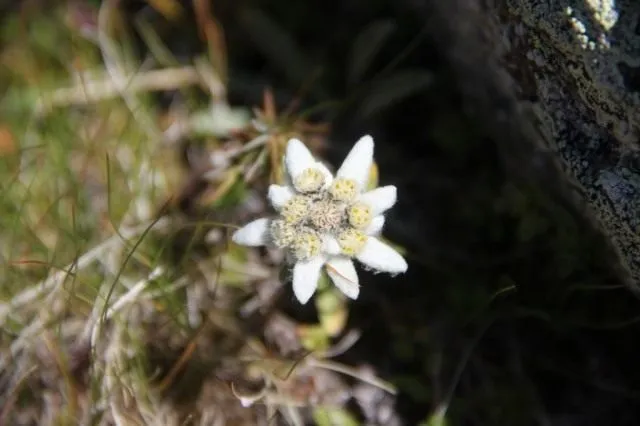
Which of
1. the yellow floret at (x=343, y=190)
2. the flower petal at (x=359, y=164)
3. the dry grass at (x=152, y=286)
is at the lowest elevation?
the dry grass at (x=152, y=286)

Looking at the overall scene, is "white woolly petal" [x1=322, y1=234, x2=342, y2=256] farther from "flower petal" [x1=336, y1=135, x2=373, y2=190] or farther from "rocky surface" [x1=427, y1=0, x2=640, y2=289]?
"rocky surface" [x1=427, y1=0, x2=640, y2=289]

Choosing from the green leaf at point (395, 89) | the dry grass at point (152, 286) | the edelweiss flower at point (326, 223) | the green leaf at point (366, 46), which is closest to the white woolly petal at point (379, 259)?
the edelweiss flower at point (326, 223)

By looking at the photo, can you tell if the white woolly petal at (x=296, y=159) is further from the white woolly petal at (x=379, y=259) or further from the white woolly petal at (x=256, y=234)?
the white woolly petal at (x=379, y=259)

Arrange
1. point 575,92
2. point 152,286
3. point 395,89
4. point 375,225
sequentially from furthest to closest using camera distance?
point 395,89, point 152,286, point 375,225, point 575,92

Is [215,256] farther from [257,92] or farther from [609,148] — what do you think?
[609,148]

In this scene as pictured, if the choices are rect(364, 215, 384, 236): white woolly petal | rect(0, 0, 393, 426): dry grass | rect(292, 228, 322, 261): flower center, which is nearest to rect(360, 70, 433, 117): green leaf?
rect(0, 0, 393, 426): dry grass

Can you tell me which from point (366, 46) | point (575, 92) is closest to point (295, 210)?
point (575, 92)

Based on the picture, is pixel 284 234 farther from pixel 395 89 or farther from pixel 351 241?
pixel 395 89

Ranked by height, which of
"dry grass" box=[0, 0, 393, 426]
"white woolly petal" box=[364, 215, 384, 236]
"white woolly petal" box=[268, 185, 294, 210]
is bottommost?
"dry grass" box=[0, 0, 393, 426]
